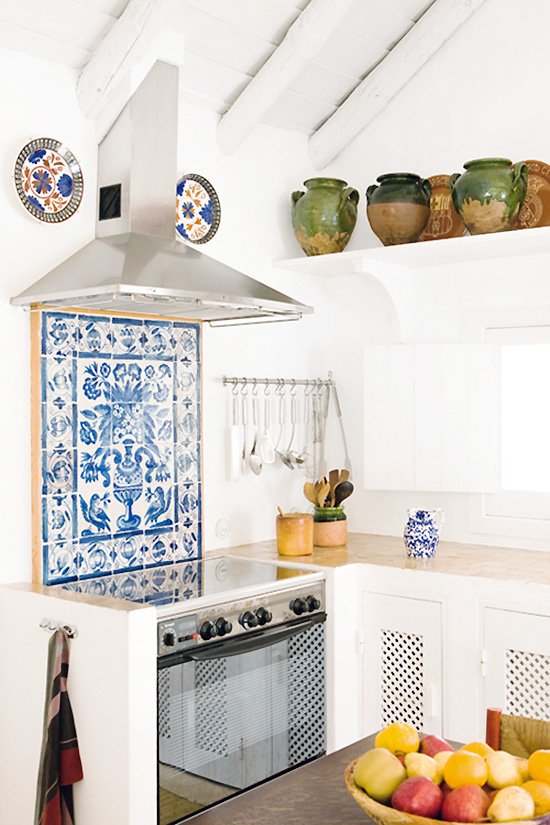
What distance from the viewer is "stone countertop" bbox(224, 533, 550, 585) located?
3104 millimetres

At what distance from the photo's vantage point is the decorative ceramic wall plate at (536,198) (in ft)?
10.9

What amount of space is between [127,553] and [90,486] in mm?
280

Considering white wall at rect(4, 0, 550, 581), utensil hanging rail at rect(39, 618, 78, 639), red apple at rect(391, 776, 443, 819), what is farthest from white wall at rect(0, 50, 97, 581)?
red apple at rect(391, 776, 443, 819)

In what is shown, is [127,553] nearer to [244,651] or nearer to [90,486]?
[90,486]

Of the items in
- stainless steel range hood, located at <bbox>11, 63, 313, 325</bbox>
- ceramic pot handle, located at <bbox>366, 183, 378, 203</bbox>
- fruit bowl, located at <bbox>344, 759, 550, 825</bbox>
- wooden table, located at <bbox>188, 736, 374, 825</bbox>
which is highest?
ceramic pot handle, located at <bbox>366, 183, 378, 203</bbox>

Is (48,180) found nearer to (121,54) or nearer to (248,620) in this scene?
(121,54)

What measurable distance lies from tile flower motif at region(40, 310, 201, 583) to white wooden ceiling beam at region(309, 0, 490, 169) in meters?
1.10

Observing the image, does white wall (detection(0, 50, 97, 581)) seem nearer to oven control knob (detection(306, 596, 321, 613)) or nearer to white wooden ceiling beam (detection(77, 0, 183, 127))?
white wooden ceiling beam (detection(77, 0, 183, 127))

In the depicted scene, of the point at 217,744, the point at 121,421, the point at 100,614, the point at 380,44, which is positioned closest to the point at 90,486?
the point at 121,421

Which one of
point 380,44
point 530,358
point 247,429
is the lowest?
point 247,429

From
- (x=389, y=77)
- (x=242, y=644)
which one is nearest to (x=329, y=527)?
(x=242, y=644)

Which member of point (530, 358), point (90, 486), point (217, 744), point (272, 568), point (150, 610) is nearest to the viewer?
point (150, 610)

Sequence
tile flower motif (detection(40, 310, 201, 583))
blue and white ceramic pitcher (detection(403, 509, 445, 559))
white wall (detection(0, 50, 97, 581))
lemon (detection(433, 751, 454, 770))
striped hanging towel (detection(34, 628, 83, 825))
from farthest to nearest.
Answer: blue and white ceramic pitcher (detection(403, 509, 445, 559)) < tile flower motif (detection(40, 310, 201, 583)) < white wall (detection(0, 50, 97, 581)) < striped hanging towel (detection(34, 628, 83, 825)) < lemon (detection(433, 751, 454, 770))

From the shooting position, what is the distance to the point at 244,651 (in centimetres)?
287
